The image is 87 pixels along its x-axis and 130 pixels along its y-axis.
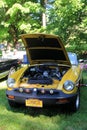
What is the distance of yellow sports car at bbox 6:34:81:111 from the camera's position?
5461 millimetres

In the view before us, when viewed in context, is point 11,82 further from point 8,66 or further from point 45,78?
point 8,66

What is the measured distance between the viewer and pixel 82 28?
1556cm

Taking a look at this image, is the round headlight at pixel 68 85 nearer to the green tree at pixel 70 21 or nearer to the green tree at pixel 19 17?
the green tree at pixel 70 21

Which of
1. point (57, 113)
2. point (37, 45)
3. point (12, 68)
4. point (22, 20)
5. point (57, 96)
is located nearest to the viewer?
point (57, 96)

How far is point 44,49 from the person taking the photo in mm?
6922

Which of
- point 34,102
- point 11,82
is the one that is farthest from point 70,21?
point 34,102

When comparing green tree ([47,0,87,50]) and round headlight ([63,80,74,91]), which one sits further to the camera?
green tree ([47,0,87,50])

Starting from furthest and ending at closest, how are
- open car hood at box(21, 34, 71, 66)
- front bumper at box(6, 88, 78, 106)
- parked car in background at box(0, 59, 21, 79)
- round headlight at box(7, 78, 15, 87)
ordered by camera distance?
parked car in background at box(0, 59, 21, 79)
open car hood at box(21, 34, 71, 66)
round headlight at box(7, 78, 15, 87)
front bumper at box(6, 88, 78, 106)

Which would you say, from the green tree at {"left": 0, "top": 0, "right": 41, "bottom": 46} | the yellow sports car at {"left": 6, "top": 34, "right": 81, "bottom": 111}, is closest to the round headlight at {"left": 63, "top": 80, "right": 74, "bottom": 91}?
the yellow sports car at {"left": 6, "top": 34, "right": 81, "bottom": 111}

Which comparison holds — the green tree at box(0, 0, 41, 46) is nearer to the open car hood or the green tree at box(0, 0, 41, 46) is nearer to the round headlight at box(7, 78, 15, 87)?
the open car hood

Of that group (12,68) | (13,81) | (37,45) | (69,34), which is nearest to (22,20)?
(69,34)

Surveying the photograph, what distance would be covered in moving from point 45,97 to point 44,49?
1.88m

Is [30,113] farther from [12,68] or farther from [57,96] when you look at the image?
[12,68]

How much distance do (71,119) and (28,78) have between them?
1.43 metres
